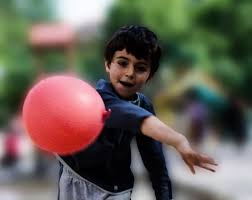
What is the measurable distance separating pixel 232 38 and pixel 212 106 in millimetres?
2623

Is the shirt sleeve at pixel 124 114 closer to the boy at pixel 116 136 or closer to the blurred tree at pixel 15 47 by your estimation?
the boy at pixel 116 136

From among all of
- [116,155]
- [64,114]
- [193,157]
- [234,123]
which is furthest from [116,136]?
[234,123]

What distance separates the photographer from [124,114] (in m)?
2.31

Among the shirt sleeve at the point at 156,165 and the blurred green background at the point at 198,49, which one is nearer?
the shirt sleeve at the point at 156,165

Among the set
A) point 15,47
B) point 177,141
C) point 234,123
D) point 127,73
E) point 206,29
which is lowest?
point 234,123

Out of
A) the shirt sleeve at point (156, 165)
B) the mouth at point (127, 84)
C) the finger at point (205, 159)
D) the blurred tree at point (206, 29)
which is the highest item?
the mouth at point (127, 84)

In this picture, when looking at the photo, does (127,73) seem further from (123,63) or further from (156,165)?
(156,165)

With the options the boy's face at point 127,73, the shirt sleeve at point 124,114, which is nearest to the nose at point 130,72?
the boy's face at point 127,73

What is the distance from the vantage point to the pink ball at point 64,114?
2250mm

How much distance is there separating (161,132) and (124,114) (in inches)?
6.1

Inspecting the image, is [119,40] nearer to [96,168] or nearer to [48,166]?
[96,168]

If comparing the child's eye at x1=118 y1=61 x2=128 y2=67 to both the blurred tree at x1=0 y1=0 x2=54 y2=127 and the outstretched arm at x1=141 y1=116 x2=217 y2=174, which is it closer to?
the outstretched arm at x1=141 y1=116 x2=217 y2=174

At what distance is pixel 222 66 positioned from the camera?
2138 cm

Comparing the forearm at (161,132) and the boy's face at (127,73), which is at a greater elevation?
the boy's face at (127,73)
